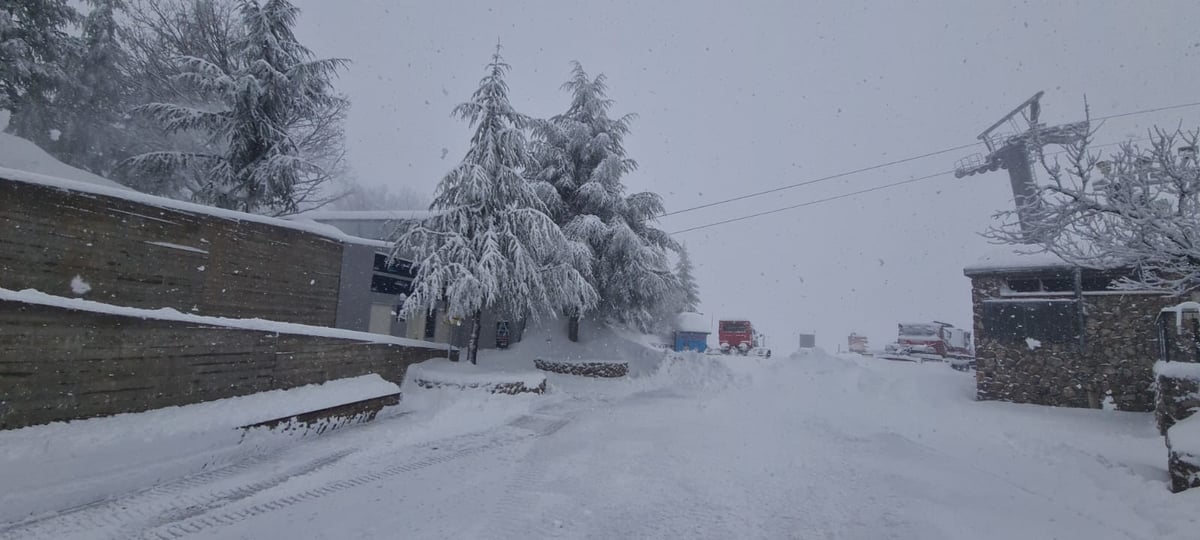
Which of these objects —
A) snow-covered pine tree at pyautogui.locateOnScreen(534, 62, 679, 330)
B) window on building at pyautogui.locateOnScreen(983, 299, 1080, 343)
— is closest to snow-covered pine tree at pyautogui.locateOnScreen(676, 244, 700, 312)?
snow-covered pine tree at pyautogui.locateOnScreen(534, 62, 679, 330)

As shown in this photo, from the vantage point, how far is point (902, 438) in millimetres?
8945

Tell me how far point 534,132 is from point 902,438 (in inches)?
570

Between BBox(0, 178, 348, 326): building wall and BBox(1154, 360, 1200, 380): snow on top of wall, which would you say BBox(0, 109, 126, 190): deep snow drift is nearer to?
BBox(0, 178, 348, 326): building wall

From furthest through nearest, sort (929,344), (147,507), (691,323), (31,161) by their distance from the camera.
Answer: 1. (691,323)
2. (929,344)
3. (31,161)
4. (147,507)

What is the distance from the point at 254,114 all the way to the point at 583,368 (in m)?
11.6

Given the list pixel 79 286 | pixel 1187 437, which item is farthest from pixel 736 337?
pixel 79 286

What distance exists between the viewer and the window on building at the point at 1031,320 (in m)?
10.7

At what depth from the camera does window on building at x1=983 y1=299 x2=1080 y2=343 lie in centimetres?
1069

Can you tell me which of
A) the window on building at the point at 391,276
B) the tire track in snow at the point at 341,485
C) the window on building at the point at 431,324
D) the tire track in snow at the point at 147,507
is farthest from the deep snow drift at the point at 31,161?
the tire track in snow at the point at 341,485

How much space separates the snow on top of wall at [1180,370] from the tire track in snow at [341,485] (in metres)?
9.08

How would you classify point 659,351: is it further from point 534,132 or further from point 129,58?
point 129,58

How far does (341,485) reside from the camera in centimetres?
539

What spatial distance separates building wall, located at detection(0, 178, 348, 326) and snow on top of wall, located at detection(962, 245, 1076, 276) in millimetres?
15442

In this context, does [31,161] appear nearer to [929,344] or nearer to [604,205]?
[604,205]
